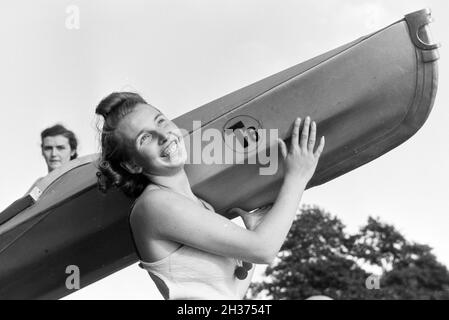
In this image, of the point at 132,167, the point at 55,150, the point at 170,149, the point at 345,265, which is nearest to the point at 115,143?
the point at 132,167

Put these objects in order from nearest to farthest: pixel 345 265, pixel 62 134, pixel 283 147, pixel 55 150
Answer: pixel 283 147
pixel 55 150
pixel 62 134
pixel 345 265

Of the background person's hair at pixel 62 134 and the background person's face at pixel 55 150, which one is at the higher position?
the background person's hair at pixel 62 134

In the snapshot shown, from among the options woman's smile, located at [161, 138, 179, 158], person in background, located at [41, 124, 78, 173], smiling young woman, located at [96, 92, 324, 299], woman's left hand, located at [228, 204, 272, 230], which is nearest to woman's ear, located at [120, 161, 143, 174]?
smiling young woman, located at [96, 92, 324, 299]

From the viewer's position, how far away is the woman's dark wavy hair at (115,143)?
9.32 feet

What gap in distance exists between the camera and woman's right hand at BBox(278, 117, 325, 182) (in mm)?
2771

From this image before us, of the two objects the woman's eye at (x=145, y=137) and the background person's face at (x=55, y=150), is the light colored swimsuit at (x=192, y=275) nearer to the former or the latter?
the woman's eye at (x=145, y=137)

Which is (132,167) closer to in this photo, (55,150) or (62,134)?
(55,150)

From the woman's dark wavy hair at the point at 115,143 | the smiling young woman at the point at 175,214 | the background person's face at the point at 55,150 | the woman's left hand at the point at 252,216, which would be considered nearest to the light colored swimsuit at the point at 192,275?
the smiling young woman at the point at 175,214

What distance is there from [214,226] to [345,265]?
25741 millimetres

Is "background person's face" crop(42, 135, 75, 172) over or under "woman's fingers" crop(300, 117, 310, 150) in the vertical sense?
over

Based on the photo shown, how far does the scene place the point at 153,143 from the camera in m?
2.74

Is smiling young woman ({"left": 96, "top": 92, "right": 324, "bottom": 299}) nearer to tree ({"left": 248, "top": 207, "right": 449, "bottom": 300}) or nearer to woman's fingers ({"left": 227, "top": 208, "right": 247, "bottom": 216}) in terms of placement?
woman's fingers ({"left": 227, "top": 208, "right": 247, "bottom": 216})

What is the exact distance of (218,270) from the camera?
2.70m
